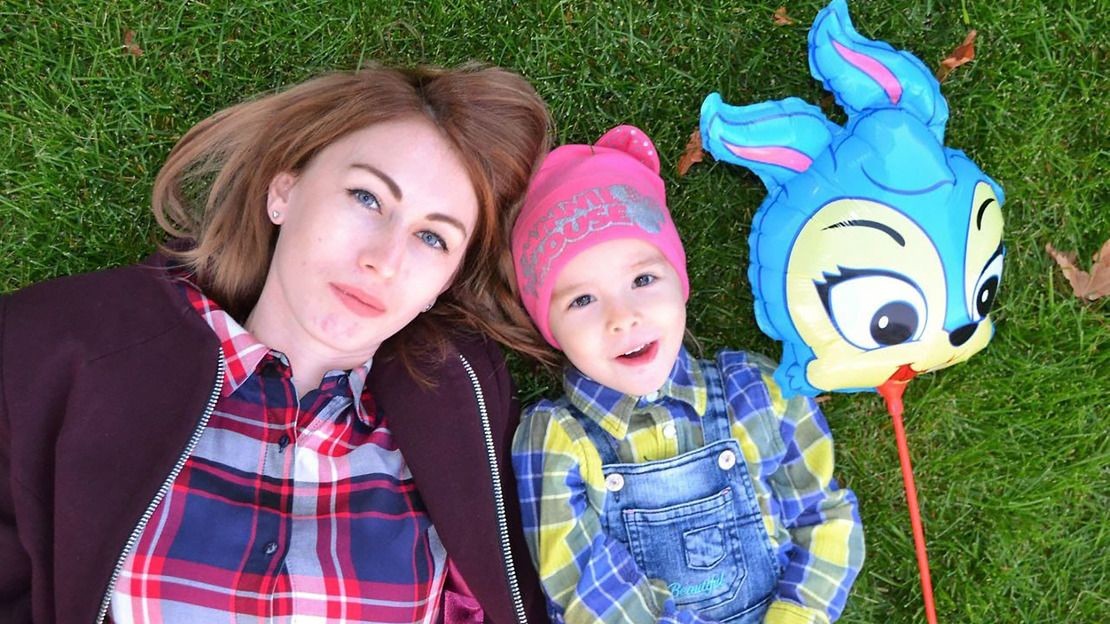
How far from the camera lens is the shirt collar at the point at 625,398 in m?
2.89

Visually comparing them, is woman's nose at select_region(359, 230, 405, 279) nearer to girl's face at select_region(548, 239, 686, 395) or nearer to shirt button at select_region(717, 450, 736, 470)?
girl's face at select_region(548, 239, 686, 395)

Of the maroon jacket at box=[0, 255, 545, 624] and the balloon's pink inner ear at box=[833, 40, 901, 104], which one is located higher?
the balloon's pink inner ear at box=[833, 40, 901, 104]

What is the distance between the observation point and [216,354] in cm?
249

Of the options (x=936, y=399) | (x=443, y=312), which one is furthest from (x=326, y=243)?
(x=936, y=399)

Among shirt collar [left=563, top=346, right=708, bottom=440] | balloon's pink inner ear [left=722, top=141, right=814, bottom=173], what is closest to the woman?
shirt collar [left=563, top=346, right=708, bottom=440]

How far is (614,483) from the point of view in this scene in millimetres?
2861

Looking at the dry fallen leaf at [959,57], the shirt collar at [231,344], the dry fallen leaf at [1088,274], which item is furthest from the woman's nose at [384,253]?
the dry fallen leaf at [1088,274]

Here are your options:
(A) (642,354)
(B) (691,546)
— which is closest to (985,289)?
(A) (642,354)

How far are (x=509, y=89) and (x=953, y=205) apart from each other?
57.0 inches

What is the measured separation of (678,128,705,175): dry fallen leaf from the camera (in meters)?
3.33

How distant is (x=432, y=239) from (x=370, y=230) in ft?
0.69

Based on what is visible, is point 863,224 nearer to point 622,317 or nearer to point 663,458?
point 622,317

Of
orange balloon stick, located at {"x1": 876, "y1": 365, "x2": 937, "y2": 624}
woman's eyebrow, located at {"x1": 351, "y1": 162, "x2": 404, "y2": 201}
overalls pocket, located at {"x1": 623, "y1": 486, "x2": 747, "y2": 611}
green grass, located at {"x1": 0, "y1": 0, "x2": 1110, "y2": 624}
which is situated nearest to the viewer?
woman's eyebrow, located at {"x1": 351, "y1": 162, "x2": 404, "y2": 201}

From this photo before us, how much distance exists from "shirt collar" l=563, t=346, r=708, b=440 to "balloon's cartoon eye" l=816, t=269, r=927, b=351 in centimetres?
50
